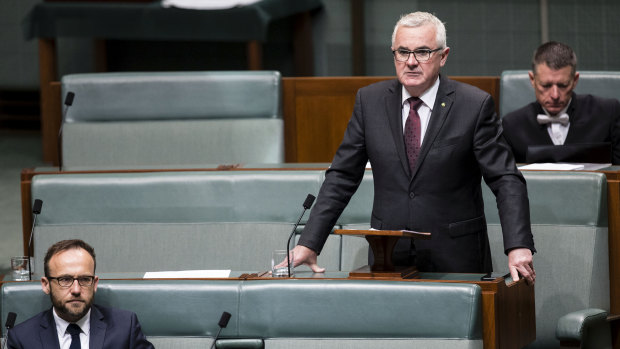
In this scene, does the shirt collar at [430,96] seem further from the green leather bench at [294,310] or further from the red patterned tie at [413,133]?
the green leather bench at [294,310]

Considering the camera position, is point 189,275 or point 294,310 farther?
point 189,275

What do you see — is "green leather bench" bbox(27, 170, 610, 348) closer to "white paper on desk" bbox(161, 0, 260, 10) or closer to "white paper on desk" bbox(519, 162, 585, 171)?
"white paper on desk" bbox(519, 162, 585, 171)

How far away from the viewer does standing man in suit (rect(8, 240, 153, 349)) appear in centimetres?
137

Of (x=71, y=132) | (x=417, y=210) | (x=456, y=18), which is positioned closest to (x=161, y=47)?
(x=456, y=18)

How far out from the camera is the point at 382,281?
4.40ft

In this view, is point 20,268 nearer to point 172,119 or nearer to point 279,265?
point 279,265

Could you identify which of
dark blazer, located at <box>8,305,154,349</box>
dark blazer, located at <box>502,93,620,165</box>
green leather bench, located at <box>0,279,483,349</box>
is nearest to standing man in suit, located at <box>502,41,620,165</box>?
dark blazer, located at <box>502,93,620,165</box>

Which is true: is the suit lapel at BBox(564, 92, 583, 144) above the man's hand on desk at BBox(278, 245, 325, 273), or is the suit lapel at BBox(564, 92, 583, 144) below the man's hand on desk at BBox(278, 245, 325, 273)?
above

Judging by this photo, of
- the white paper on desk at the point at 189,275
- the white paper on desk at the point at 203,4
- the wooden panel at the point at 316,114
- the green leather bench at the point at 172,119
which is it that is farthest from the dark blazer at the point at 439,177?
the white paper on desk at the point at 203,4

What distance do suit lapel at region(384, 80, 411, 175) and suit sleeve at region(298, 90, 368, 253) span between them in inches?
2.2

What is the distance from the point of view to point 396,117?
1.51 m

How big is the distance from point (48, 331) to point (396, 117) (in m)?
0.63

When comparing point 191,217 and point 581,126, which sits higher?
point 581,126

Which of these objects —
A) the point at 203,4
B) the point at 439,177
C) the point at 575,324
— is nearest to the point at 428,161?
the point at 439,177
